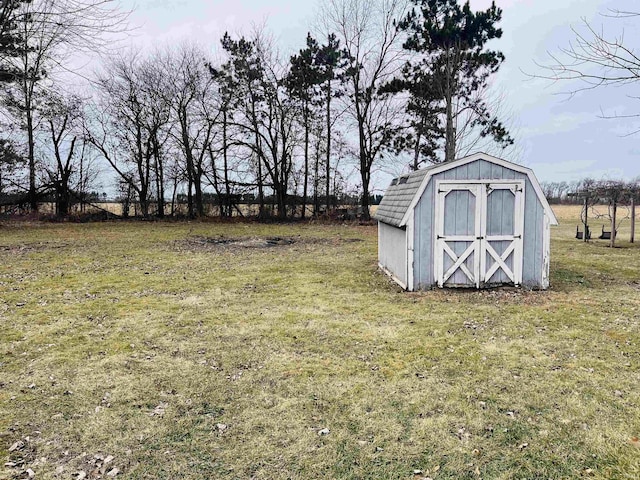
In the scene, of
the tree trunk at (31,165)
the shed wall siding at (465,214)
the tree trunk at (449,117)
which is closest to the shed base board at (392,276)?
the shed wall siding at (465,214)

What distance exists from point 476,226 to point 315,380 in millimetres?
4701

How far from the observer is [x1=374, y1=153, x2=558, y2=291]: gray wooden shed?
722 cm

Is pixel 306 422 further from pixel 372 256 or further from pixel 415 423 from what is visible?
pixel 372 256

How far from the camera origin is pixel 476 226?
7.29 m

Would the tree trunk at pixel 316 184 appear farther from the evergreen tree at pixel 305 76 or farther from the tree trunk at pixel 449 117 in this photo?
the tree trunk at pixel 449 117

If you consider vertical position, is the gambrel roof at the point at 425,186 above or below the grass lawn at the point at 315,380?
above

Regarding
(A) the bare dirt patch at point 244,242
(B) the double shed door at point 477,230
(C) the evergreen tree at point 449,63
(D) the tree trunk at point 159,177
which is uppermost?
(C) the evergreen tree at point 449,63

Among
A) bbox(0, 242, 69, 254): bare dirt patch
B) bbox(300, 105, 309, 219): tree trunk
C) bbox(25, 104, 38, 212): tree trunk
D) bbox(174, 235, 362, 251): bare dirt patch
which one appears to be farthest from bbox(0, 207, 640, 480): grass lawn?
bbox(300, 105, 309, 219): tree trunk

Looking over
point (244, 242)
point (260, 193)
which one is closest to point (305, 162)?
point (260, 193)

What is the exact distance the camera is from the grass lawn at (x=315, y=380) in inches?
107

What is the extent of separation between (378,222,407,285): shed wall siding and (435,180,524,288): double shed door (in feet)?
1.98

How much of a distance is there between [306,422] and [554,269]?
8290mm

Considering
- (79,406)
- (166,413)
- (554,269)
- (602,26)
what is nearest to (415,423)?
(166,413)

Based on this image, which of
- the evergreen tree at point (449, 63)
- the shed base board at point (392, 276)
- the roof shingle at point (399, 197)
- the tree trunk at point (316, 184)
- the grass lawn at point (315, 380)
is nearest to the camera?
the grass lawn at point (315, 380)
